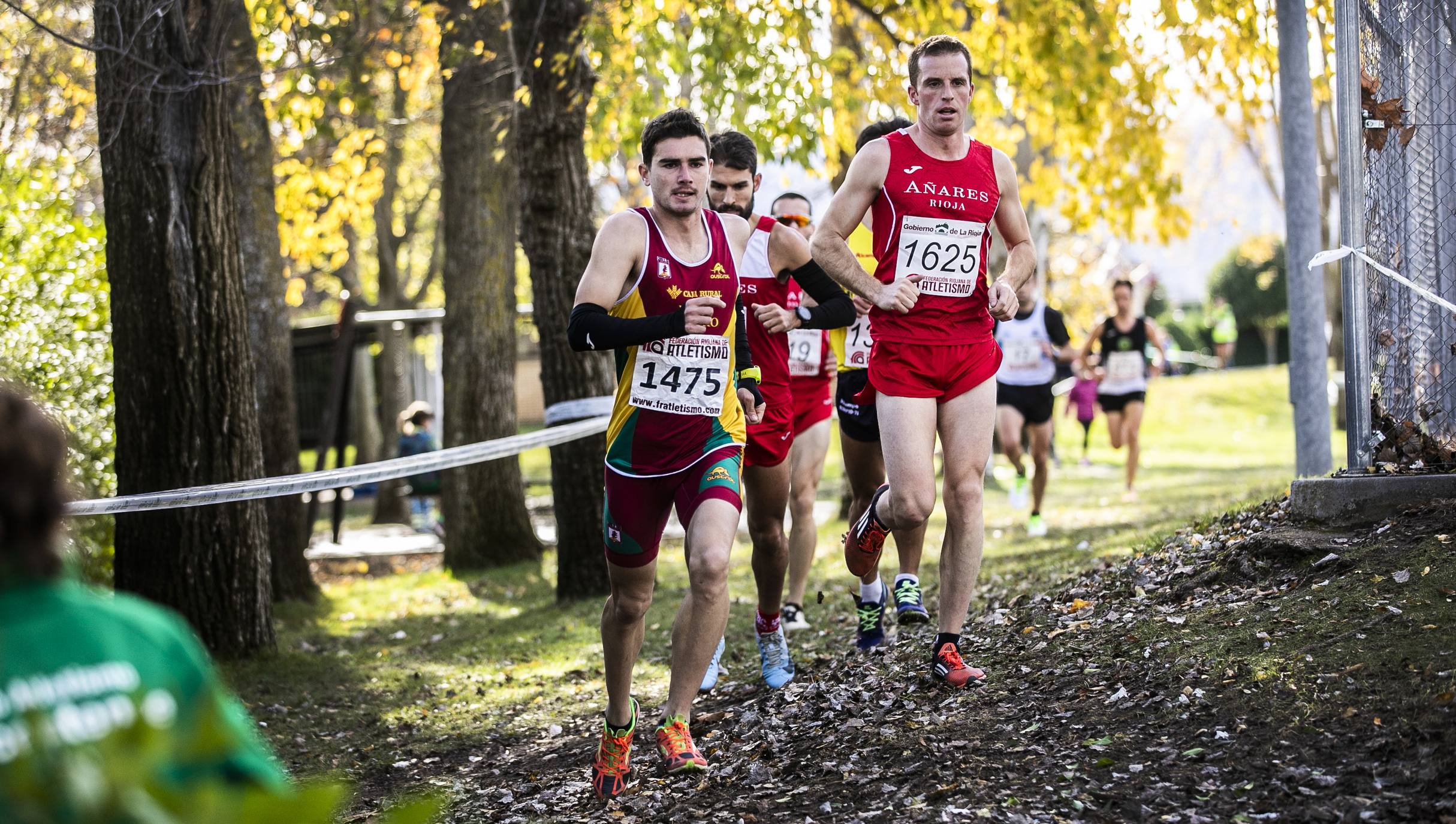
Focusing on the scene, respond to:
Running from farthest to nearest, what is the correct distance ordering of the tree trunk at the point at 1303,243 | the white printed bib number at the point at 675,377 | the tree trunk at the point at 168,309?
the tree trunk at the point at 1303,243 → the tree trunk at the point at 168,309 → the white printed bib number at the point at 675,377

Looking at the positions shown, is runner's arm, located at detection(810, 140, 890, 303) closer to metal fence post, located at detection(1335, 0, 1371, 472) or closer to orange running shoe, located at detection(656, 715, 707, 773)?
orange running shoe, located at detection(656, 715, 707, 773)

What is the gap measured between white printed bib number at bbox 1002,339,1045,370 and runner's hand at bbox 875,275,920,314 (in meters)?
6.72

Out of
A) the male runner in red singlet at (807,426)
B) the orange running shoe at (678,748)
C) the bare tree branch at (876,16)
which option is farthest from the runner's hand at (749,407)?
the bare tree branch at (876,16)

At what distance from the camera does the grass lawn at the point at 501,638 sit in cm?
713

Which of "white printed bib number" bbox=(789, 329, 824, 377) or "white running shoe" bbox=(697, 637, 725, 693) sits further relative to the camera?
"white printed bib number" bbox=(789, 329, 824, 377)

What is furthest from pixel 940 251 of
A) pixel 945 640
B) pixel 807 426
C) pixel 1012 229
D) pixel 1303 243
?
pixel 1303 243

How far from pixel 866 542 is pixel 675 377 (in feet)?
6.12

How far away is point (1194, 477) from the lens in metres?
18.5

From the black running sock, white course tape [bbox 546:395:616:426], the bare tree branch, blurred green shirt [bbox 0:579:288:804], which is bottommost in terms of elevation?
the black running sock


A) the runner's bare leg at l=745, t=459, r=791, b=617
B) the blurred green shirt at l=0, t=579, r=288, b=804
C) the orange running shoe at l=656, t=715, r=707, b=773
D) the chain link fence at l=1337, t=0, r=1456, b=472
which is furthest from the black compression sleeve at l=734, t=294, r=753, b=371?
the blurred green shirt at l=0, t=579, r=288, b=804

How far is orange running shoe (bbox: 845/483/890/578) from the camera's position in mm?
6578

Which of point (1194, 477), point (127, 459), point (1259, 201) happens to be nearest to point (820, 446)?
point (127, 459)

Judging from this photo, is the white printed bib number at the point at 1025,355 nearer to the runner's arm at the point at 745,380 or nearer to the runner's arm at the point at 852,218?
the runner's arm at the point at 852,218

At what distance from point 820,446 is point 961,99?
7.45ft
